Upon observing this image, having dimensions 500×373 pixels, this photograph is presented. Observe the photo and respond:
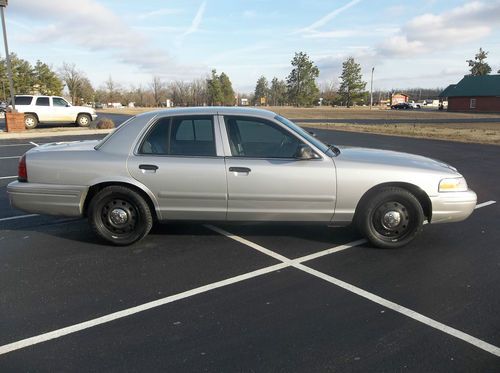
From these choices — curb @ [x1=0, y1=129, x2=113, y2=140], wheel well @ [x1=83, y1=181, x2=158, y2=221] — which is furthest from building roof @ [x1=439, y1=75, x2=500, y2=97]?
wheel well @ [x1=83, y1=181, x2=158, y2=221]

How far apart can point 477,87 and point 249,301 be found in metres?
72.6

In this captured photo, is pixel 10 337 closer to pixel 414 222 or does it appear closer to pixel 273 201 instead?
pixel 273 201

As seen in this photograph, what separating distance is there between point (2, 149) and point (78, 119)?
32.5ft

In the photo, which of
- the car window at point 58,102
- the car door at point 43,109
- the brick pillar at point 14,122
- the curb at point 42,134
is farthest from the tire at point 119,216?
the car window at point 58,102

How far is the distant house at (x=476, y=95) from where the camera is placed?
61.4 metres

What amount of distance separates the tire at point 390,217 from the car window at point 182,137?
1861mm

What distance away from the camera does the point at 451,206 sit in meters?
4.51

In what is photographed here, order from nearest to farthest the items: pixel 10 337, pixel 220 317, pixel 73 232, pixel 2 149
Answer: pixel 10 337, pixel 220 317, pixel 73 232, pixel 2 149

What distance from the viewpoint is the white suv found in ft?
72.7

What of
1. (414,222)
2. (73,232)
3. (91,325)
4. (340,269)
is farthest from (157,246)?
(414,222)

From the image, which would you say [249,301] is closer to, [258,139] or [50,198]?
[258,139]

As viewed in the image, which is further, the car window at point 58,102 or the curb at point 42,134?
the car window at point 58,102

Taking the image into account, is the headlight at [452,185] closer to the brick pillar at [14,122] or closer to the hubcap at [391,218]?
the hubcap at [391,218]

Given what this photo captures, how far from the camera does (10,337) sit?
9.53 ft
